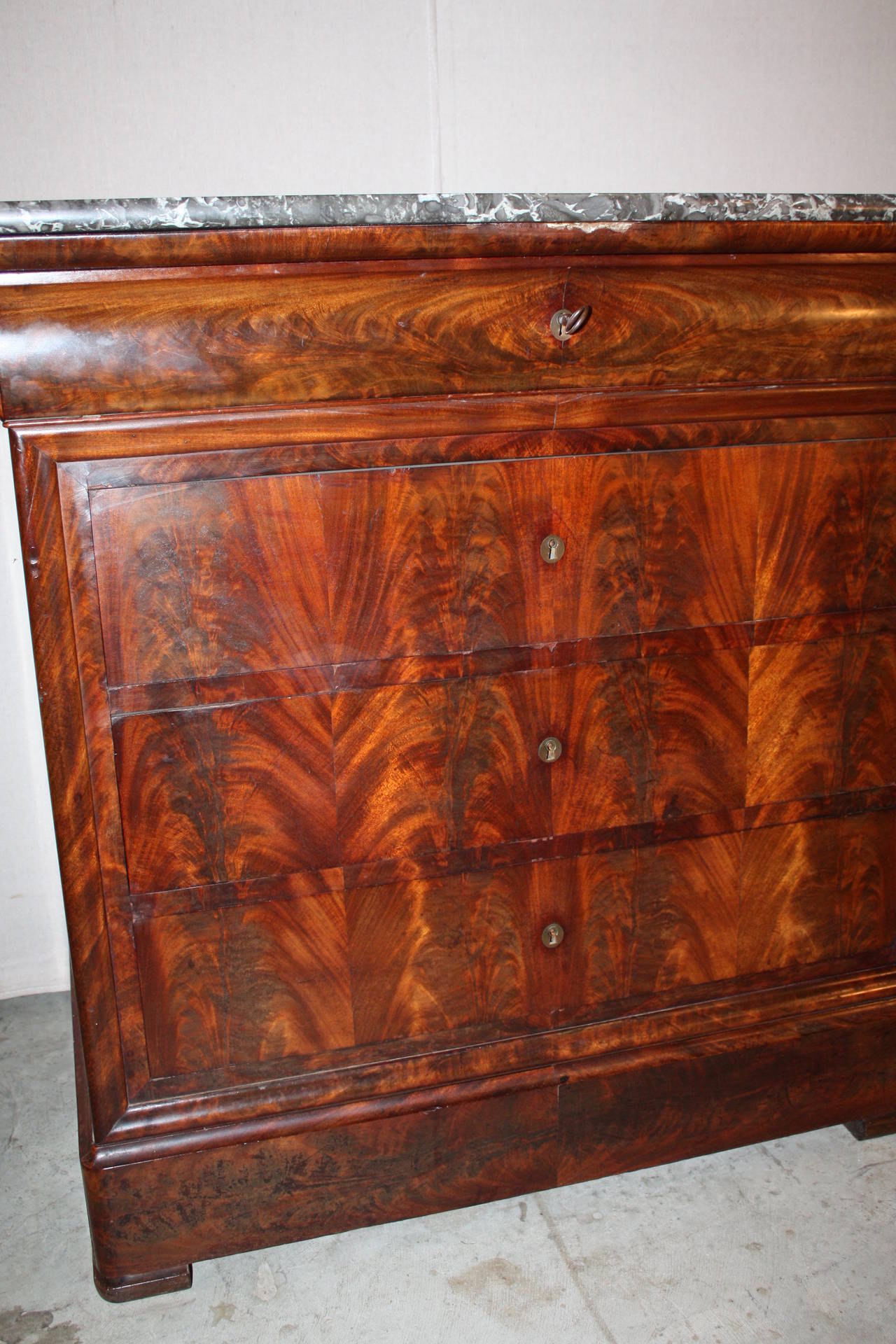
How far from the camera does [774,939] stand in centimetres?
136

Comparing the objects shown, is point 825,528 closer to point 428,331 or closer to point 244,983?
point 428,331

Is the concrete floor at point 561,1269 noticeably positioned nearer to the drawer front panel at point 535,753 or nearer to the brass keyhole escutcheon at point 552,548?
the drawer front panel at point 535,753

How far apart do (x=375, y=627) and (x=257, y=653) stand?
0.14 m

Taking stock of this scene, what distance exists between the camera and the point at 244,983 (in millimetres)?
1169

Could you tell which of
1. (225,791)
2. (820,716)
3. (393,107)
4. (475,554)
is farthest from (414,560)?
(393,107)

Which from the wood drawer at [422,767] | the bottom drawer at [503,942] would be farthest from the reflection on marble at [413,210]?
the bottom drawer at [503,942]

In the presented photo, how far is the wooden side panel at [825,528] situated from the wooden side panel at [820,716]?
6cm

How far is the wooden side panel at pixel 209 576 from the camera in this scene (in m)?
1.04

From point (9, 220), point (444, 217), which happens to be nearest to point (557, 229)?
point (444, 217)

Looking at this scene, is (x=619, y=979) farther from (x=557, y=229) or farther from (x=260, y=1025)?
(x=557, y=229)

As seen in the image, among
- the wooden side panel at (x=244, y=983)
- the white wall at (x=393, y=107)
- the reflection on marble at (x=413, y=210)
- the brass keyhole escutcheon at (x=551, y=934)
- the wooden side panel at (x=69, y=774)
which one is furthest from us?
the white wall at (x=393, y=107)

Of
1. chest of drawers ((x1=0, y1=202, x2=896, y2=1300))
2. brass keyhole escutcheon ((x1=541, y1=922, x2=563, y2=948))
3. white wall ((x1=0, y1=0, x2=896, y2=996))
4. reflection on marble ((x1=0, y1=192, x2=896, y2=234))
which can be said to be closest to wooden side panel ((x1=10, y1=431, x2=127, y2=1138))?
chest of drawers ((x1=0, y1=202, x2=896, y2=1300))

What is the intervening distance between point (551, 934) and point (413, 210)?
0.89 m

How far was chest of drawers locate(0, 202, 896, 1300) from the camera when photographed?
3.36 ft
